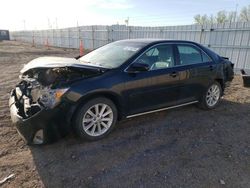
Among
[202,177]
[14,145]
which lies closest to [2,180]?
[14,145]

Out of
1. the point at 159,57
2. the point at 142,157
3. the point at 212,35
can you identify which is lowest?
the point at 142,157

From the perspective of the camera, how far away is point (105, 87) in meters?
3.38

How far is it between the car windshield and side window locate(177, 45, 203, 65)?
0.91 metres

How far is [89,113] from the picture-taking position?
3.41 metres

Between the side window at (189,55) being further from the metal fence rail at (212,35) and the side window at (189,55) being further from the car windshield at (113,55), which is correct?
the metal fence rail at (212,35)

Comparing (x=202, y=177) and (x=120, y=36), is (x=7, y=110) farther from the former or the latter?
(x=120, y=36)

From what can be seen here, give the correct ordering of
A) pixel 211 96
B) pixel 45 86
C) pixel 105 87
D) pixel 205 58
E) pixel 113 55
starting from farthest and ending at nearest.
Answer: pixel 211 96
pixel 205 58
pixel 113 55
pixel 105 87
pixel 45 86

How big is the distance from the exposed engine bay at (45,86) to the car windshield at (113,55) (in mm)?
472

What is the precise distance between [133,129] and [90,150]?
3.26 ft

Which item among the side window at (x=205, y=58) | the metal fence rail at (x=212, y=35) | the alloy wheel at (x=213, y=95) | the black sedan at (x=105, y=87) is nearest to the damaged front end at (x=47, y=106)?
the black sedan at (x=105, y=87)

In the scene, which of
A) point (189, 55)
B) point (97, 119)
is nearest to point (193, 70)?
point (189, 55)

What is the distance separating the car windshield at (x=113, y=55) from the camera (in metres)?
3.81

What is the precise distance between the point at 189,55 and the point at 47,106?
304 cm

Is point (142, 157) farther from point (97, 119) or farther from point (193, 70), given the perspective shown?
point (193, 70)
